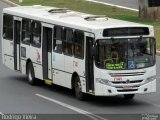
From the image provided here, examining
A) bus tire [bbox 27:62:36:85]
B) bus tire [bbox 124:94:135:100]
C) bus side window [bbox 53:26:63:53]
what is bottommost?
bus tire [bbox 27:62:36:85]

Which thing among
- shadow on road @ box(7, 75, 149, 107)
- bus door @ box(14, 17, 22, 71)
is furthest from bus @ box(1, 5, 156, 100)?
bus door @ box(14, 17, 22, 71)

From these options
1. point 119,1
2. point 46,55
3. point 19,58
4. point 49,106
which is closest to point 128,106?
point 49,106

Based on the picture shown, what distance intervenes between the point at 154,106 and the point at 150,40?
203 centimetres

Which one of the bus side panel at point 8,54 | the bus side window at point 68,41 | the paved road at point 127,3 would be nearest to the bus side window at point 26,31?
the bus side panel at point 8,54

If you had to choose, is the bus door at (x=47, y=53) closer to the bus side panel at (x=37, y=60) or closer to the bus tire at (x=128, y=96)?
the bus side panel at (x=37, y=60)

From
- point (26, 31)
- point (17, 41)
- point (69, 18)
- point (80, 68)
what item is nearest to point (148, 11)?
point (17, 41)

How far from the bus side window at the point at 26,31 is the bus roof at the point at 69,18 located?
0.23 metres

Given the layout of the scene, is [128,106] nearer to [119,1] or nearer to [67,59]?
[67,59]

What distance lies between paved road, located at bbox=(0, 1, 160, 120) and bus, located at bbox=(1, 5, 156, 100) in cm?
39

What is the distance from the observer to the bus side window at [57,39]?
2553cm

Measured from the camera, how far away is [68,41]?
81.9 feet

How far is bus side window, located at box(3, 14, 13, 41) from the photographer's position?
29.9 metres

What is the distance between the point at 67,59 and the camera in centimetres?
2488

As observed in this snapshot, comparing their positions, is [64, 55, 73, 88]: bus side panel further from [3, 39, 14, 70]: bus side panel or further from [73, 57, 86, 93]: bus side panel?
[3, 39, 14, 70]: bus side panel
